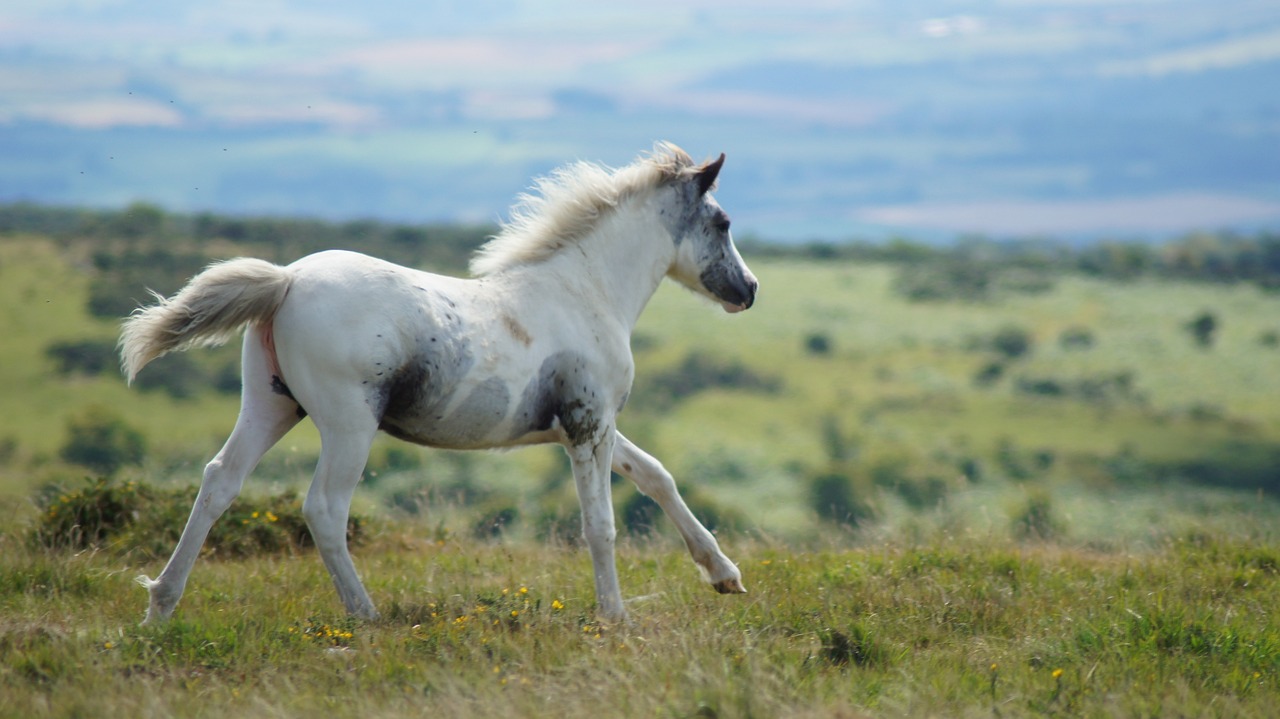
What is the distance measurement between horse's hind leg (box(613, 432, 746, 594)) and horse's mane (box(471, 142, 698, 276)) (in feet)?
4.04

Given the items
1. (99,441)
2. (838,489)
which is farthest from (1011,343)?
(99,441)

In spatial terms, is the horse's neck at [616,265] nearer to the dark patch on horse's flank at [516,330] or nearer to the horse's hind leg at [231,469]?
the dark patch on horse's flank at [516,330]

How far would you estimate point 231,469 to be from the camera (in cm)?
620

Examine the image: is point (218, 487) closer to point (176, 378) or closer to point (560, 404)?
point (560, 404)

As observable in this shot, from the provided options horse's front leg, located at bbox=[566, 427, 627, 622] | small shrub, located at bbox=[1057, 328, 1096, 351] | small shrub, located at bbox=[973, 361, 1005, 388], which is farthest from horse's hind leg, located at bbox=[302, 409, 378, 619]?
small shrub, located at bbox=[1057, 328, 1096, 351]

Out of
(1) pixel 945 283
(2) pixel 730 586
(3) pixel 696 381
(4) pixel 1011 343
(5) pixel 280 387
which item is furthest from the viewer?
(1) pixel 945 283

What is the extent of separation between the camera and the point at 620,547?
9.52 metres

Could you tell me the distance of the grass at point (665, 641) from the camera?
5246mm

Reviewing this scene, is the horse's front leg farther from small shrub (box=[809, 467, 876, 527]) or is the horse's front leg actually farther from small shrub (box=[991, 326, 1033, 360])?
small shrub (box=[991, 326, 1033, 360])

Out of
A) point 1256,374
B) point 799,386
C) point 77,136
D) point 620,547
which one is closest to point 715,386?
point 799,386

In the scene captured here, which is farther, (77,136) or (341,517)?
(77,136)

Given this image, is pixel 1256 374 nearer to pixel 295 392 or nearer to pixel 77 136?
pixel 295 392

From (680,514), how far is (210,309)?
9.78 ft

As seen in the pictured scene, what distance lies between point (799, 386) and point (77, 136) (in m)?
154
